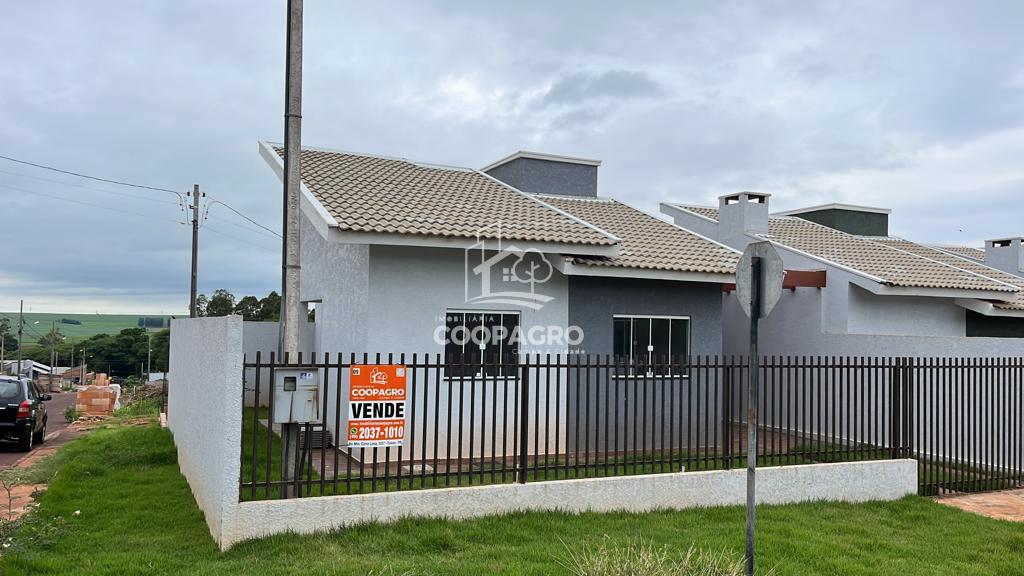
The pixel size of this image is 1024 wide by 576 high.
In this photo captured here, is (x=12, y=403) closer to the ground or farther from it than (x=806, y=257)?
closer to the ground

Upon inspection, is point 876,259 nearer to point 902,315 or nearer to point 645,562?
point 902,315

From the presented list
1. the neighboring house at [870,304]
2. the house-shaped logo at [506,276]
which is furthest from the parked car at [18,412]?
the neighboring house at [870,304]

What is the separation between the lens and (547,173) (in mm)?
16594

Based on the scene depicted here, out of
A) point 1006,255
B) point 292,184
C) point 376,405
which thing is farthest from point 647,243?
point 1006,255

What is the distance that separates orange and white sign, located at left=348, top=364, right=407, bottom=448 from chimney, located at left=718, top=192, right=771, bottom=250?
11814mm

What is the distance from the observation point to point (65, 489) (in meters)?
9.24

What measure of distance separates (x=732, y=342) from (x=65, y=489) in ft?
40.2

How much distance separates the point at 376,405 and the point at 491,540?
5.39ft

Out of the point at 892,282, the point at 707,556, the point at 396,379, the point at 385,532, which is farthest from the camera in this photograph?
the point at 892,282

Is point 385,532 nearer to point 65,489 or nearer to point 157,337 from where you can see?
point 65,489

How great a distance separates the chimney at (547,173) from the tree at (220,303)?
107 ft

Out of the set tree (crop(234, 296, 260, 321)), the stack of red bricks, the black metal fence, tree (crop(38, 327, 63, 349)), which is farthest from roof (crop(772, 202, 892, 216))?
tree (crop(38, 327, 63, 349))

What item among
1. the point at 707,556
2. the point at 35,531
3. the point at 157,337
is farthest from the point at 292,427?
the point at 157,337

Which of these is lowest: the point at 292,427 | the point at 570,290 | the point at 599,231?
the point at 292,427
